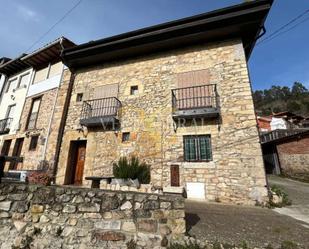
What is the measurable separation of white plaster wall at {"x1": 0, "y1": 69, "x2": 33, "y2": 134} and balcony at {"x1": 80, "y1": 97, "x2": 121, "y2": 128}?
19.0 feet

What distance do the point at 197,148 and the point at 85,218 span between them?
508 centimetres

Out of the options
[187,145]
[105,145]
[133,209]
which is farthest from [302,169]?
[133,209]

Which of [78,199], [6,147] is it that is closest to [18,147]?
[6,147]

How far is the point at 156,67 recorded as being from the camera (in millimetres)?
9086

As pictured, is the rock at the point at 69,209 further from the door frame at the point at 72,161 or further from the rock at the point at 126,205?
the door frame at the point at 72,161

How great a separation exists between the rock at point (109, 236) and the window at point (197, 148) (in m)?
4.63

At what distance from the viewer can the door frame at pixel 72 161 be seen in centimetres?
889

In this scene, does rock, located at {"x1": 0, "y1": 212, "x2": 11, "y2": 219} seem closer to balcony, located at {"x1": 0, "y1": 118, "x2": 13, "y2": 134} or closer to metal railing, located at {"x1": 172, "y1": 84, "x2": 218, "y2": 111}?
metal railing, located at {"x1": 172, "y1": 84, "x2": 218, "y2": 111}

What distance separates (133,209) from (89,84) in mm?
8701

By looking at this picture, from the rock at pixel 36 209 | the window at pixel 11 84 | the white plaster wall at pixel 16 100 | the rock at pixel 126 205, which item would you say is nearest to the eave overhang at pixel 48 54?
the white plaster wall at pixel 16 100

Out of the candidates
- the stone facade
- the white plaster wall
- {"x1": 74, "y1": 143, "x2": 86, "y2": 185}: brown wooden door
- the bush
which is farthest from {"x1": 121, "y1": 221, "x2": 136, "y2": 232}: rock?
the white plaster wall

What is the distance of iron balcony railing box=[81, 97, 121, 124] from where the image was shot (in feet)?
29.5

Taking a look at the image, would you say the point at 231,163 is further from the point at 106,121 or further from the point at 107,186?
the point at 106,121

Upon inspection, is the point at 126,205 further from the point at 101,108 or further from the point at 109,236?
the point at 101,108
